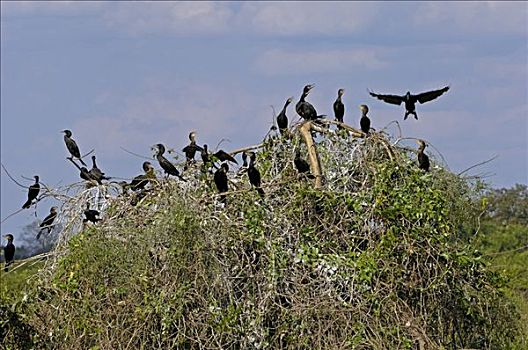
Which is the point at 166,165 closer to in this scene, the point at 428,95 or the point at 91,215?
the point at 91,215

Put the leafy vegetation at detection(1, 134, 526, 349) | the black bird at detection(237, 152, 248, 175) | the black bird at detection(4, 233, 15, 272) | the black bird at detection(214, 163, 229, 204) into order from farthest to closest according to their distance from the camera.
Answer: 1. the black bird at detection(4, 233, 15, 272)
2. the black bird at detection(237, 152, 248, 175)
3. the black bird at detection(214, 163, 229, 204)
4. the leafy vegetation at detection(1, 134, 526, 349)

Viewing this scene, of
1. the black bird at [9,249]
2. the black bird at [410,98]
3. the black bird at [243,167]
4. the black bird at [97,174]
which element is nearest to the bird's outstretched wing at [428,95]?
the black bird at [410,98]

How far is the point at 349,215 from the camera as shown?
9.04 metres

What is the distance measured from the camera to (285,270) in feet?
28.7

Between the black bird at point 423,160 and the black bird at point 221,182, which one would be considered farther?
the black bird at point 423,160

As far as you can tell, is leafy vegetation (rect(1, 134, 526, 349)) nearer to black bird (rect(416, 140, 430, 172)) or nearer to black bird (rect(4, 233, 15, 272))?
black bird (rect(416, 140, 430, 172))

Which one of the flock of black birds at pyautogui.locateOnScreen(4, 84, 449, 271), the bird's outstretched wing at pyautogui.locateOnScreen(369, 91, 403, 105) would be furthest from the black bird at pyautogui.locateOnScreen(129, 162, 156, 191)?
the bird's outstretched wing at pyautogui.locateOnScreen(369, 91, 403, 105)

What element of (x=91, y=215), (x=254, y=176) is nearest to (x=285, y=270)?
(x=254, y=176)

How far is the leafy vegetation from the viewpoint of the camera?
8.66 metres

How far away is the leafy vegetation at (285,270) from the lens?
28.4ft

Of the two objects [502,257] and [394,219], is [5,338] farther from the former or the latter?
[502,257]

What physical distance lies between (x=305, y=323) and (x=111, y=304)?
165 centimetres

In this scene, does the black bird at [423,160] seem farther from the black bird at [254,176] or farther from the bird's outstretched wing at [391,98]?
the black bird at [254,176]

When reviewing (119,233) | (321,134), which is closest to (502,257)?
(321,134)
